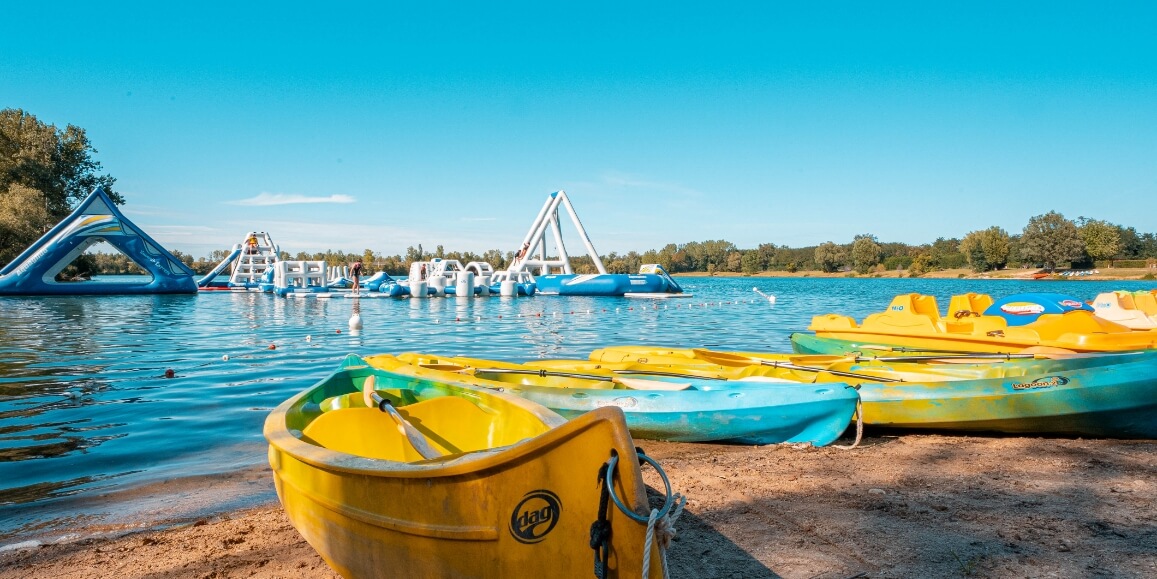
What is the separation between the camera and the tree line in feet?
163

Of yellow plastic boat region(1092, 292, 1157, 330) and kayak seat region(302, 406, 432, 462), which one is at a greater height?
yellow plastic boat region(1092, 292, 1157, 330)

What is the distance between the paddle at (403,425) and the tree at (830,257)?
15254 centimetres

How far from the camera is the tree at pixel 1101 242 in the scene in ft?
342

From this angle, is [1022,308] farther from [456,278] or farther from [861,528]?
[456,278]

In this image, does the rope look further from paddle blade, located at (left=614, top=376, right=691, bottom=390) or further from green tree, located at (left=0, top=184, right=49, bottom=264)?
green tree, located at (left=0, top=184, right=49, bottom=264)

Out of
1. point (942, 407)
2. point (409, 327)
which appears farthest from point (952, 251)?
point (942, 407)

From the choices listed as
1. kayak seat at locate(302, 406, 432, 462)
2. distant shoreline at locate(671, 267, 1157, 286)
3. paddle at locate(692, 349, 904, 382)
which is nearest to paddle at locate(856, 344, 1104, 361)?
paddle at locate(692, 349, 904, 382)

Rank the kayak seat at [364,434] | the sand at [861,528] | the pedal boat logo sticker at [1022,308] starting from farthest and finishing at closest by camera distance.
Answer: the pedal boat logo sticker at [1022,308], the kayak seat at [364,434], the sand at [861,528]

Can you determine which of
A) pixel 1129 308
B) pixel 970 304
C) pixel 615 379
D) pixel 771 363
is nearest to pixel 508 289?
pixel 970 304

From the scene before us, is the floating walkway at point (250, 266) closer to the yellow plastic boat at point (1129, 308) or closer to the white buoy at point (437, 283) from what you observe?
the white buoy at point (437, 283)

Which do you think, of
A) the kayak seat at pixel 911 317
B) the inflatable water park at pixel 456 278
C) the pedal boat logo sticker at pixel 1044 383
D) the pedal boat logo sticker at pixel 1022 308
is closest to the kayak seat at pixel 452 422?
the pedal boat logo sticker at pixel 1044 383

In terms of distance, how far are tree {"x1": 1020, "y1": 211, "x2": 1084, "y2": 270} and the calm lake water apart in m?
100

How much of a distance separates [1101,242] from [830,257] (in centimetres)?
4976

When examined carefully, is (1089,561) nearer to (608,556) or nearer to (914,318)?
(608,556)
